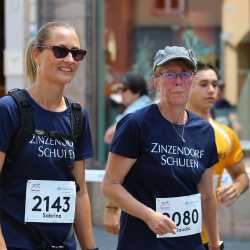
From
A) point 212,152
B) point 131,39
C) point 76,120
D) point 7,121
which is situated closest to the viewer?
point 7,121

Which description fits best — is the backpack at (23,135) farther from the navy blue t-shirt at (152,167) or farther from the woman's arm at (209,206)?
the woman's arm at (209,206)

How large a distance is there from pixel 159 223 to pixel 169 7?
735 cm

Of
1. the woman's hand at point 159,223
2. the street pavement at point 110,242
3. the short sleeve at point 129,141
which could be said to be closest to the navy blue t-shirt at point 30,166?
A: the short sleeve at point 129,141

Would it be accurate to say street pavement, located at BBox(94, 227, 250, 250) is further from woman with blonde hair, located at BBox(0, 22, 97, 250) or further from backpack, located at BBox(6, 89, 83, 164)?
backpack, located at BBox(6, 89, 83, 164)

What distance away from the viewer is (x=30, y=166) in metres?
3.73

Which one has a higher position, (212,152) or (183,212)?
(212,152)

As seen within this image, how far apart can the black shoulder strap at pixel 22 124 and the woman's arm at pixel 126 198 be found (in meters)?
0.45

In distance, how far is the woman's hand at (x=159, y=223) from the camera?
12.3ft

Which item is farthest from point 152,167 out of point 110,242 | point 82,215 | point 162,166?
point 110,242

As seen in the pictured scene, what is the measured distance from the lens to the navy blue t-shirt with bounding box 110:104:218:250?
392 centimetres

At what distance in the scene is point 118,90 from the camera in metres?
10.9

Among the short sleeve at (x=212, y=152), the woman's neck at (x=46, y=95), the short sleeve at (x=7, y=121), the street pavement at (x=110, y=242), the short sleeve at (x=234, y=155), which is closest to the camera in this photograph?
the short sleeve at (x=7, y=121)

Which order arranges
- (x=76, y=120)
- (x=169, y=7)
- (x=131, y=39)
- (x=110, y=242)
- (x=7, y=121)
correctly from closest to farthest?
(x=7, y=121)
(x=76, y=120)
(x=110, y=242)
(x=169, y=7)
(x=131, y=39)

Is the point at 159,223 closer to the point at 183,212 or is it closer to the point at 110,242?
the point at 183,212
